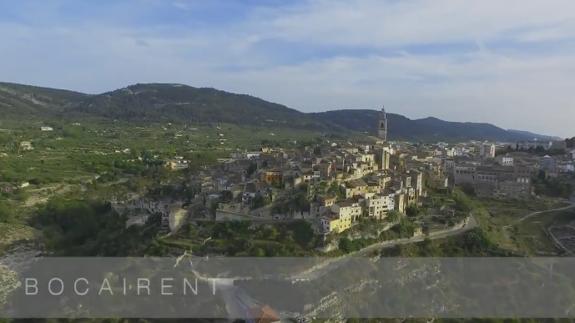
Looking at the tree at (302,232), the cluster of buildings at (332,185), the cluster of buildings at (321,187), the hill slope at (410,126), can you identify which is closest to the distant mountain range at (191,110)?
the hill slope at (410,126)

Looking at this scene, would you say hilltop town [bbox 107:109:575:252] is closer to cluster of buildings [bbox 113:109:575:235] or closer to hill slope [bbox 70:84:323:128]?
cluster of buildings [bbox 113:109:575:235]

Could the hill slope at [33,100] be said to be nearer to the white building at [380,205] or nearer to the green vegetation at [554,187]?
the green vegetation at [554,187]

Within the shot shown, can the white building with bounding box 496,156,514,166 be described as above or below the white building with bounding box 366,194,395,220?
above

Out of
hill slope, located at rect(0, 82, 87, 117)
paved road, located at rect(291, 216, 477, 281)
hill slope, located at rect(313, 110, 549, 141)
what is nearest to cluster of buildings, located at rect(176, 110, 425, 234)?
paved road, located at rect(291, 216, 477, 281)

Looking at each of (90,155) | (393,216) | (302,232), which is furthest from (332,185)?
(90,155)

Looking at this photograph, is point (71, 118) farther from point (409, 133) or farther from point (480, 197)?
point (480, 197)

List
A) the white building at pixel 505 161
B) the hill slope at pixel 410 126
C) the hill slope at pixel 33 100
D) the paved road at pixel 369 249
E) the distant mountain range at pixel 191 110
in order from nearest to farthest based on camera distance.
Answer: the paved road at pixel 369 249
the white building at pixel 505 161
the hill slope at pixel 33 100
the distant mountain range at pixel 191 110
the hill slope at pixel 410 126

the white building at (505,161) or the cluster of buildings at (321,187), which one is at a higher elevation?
the white building at (505,161)

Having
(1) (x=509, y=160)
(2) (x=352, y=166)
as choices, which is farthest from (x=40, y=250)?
(1) (x=509, y=160)
